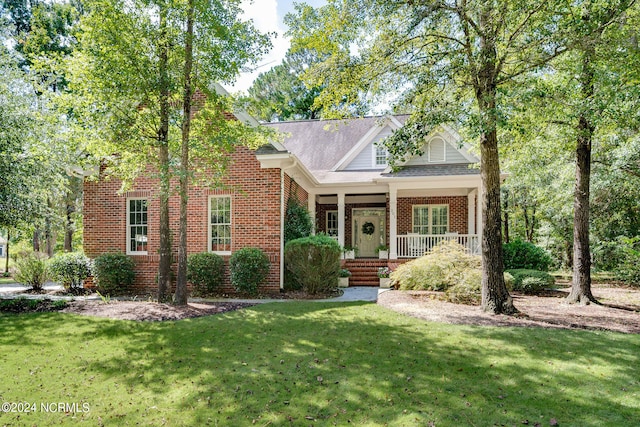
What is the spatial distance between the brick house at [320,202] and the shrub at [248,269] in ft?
1.61

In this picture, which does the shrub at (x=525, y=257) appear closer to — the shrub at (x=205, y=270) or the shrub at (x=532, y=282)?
the shrub at (x=532, y=282)

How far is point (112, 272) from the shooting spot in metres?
11.1

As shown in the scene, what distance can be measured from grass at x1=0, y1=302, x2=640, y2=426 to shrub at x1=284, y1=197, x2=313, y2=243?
5.17m

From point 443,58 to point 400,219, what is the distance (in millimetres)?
9069

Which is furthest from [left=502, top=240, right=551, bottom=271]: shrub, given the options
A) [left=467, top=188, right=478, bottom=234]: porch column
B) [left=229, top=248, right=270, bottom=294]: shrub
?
[left=229, top=248, right=270, bottom=294]: shrub

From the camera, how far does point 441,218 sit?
53.4 feet

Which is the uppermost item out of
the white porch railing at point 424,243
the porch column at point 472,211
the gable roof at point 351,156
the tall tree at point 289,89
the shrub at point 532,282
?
the tall tree at point 289,89

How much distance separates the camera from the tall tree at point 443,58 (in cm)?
729

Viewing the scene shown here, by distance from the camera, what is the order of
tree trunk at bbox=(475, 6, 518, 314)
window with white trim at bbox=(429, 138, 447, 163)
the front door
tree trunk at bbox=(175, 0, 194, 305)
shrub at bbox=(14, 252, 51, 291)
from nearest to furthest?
tree trunk at bbox=(475, 6, 518, 314)
tree trunk at bbox=(175, 0, 194, 305)
shrub at bbox=(14, 252, 51, 291)
window with white trim at bbox=(429, 138, 447, 163)
the front door

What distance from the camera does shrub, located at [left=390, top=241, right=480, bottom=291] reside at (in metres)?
9.98

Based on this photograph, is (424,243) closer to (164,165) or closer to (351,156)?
(351,156)

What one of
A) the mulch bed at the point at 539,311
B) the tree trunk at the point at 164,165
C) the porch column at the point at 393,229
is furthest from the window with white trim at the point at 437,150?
the tree trunk at the point at 164,165

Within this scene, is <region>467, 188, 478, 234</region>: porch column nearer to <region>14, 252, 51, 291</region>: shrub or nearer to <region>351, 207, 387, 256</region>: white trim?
<region>351, 207, 387, 256</region>: white trim

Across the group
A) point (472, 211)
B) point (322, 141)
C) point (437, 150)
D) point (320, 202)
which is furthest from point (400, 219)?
point (322, 141)
